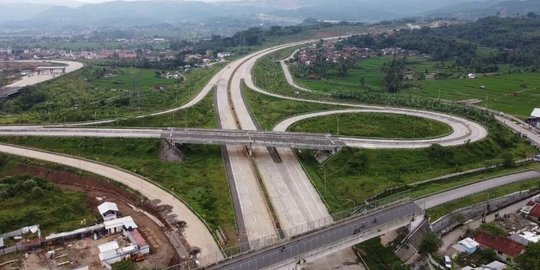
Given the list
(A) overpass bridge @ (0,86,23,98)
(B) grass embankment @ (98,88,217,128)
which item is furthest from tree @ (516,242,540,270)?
(A) overpass bridge @ (0,86,23,98)

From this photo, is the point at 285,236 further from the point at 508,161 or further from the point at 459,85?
the point at 459,85

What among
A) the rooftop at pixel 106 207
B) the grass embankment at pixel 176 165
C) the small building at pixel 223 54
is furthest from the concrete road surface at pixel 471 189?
the small building at pixel 223 54

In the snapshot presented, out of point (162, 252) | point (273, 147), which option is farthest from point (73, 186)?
point (273, 147)

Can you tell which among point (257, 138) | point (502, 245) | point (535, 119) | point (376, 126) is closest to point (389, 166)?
point (376, 126)

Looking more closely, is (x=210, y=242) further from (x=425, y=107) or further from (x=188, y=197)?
(x=425, y=107)

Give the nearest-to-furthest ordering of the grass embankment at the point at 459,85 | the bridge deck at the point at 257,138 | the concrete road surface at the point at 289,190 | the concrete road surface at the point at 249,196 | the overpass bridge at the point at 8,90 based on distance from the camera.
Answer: the concrete road surface at the point at 249,196, the concrete road surface at the point at 289,190, the bridge deck at the point at 257,138, the grass embankment at the point at 459,85, the overpass bridge at the point at 8,90

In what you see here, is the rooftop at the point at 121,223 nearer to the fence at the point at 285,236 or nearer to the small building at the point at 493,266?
the fence at the point at 285,236
